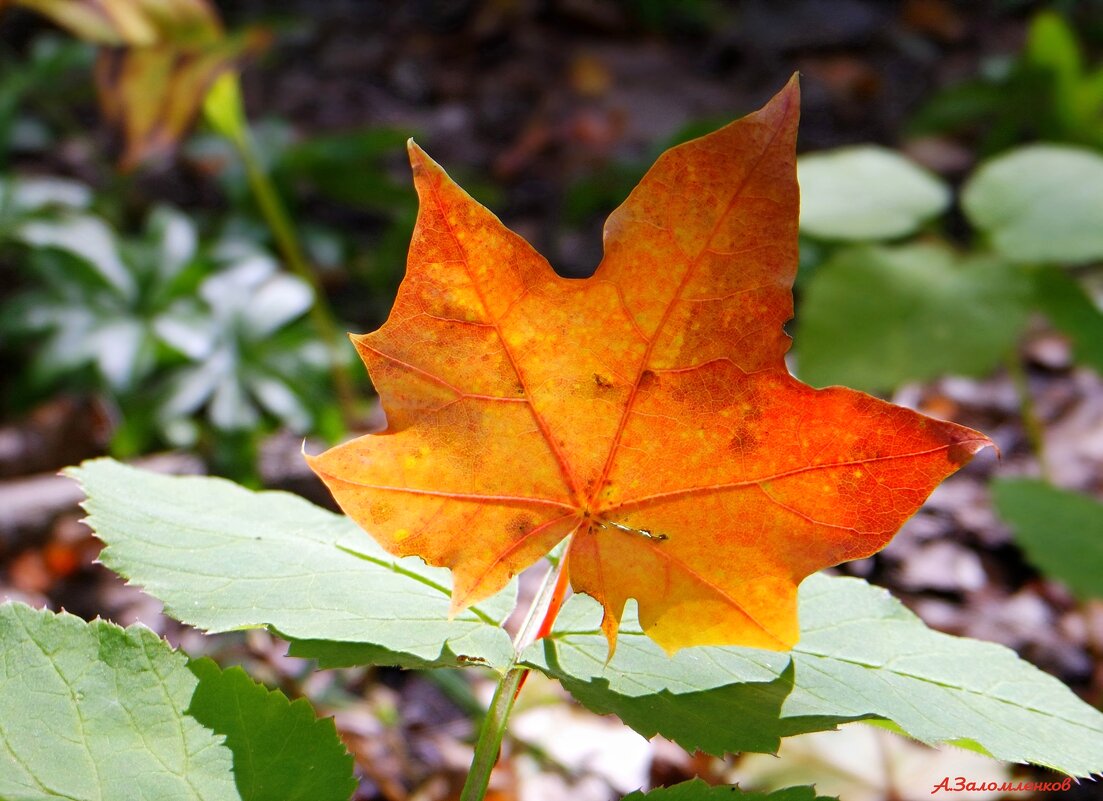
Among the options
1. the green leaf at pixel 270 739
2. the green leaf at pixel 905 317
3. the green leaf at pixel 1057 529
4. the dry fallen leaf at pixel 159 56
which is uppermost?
the dry fallen leaf at pixel 159 56

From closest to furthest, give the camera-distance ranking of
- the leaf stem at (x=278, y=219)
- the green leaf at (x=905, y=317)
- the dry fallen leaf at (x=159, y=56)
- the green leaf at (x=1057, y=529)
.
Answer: the green leaf at (x=1057, y=529) → the green leaf at (x=905, y=317) → the dry fallen leaf at (x=159, y=56) → the leaf stem at (x=278, y=219)

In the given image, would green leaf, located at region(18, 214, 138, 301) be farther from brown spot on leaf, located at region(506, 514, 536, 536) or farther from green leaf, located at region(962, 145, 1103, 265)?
brown spot on leaf, located at region(506, 514, 536, 536)

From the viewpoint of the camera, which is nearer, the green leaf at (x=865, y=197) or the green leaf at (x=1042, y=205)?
the green leaf at (x=1042, y=205)

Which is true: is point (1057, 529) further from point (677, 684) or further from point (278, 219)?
point (278, 219)

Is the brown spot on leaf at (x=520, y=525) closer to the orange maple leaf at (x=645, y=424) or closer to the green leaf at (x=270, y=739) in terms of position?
the orange maple leaf at (x=645, y=424)

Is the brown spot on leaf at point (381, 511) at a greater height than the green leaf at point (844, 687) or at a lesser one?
greater

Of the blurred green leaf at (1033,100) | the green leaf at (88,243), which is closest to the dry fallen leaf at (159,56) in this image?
the green leaf at (88,243)

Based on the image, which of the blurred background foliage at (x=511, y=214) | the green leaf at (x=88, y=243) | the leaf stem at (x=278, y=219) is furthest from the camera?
the green leaf at (x=88, y=243)

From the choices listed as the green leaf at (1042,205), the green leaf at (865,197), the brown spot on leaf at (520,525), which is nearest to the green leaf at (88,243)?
the green leaf at (865,197)
